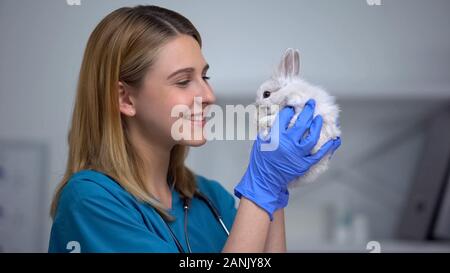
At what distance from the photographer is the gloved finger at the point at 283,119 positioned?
1055mm

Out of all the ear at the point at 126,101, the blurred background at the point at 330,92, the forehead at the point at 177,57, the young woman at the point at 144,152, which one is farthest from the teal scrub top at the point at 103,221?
the blurred background at the point at 330,92

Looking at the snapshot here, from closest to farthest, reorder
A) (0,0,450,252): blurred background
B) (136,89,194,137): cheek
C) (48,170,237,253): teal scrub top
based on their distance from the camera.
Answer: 1. (48,170,237,253): teal scrub top
2. (136,89,194,137): cheek
3. (0,0,450,252): blurred background

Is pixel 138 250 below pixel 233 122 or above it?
below

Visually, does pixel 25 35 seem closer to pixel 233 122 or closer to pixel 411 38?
pixel 233 122

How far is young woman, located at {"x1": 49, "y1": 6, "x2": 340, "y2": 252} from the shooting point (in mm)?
958

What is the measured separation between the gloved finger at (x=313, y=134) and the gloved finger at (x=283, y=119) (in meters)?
0.06

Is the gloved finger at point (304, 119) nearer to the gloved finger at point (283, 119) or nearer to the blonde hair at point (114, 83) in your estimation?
the gloved finger at point (283, 119)

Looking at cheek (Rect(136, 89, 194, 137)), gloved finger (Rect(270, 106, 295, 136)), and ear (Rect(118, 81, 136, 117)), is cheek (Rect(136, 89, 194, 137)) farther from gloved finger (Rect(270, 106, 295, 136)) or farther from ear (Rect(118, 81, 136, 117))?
gloved finger (Rect(270, 106, 295, 136))

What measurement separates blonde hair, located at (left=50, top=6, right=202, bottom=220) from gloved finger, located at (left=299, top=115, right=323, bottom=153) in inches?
14.2

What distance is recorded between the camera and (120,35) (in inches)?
42.3

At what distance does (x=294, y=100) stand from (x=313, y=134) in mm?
90

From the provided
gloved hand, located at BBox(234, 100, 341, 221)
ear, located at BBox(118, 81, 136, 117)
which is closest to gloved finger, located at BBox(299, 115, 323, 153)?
gloved hand, located at BBox(234, 100, 341, 221)
